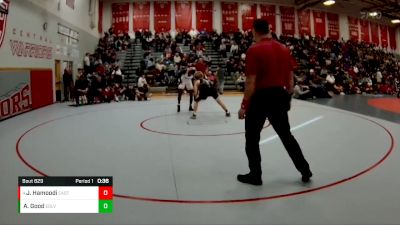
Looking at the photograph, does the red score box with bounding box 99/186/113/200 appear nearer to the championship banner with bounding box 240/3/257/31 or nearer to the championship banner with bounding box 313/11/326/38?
the championship banner with bounding box 240/3/257/31

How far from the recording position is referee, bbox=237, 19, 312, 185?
3.20 m

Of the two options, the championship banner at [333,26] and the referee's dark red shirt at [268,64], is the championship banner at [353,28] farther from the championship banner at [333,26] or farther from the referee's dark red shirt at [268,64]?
the referee's dark red shirt at [268,64]

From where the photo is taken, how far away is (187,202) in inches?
116

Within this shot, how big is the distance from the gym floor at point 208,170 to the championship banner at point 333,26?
25.8 metres

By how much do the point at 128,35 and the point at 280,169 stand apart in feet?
79.0

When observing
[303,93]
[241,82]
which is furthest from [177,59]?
[303,93]

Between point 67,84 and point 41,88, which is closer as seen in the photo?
point 41,88

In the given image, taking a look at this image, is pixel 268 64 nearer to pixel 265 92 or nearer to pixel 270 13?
pixel 265 92

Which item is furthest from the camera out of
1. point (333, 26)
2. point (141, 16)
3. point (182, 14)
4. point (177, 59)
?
point (333, 26)

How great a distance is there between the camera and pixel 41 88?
12.3 metres

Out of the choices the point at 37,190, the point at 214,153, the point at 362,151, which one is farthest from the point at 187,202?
the point at 362,151

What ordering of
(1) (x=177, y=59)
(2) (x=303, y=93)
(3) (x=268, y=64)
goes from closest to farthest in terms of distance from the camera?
(3) (x=268, y=64)
(2) (x=303, y=93)
(1) (x=177, y=59)

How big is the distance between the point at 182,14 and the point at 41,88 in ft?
55.1

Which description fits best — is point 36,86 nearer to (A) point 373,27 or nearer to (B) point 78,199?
(B) point 78,199
